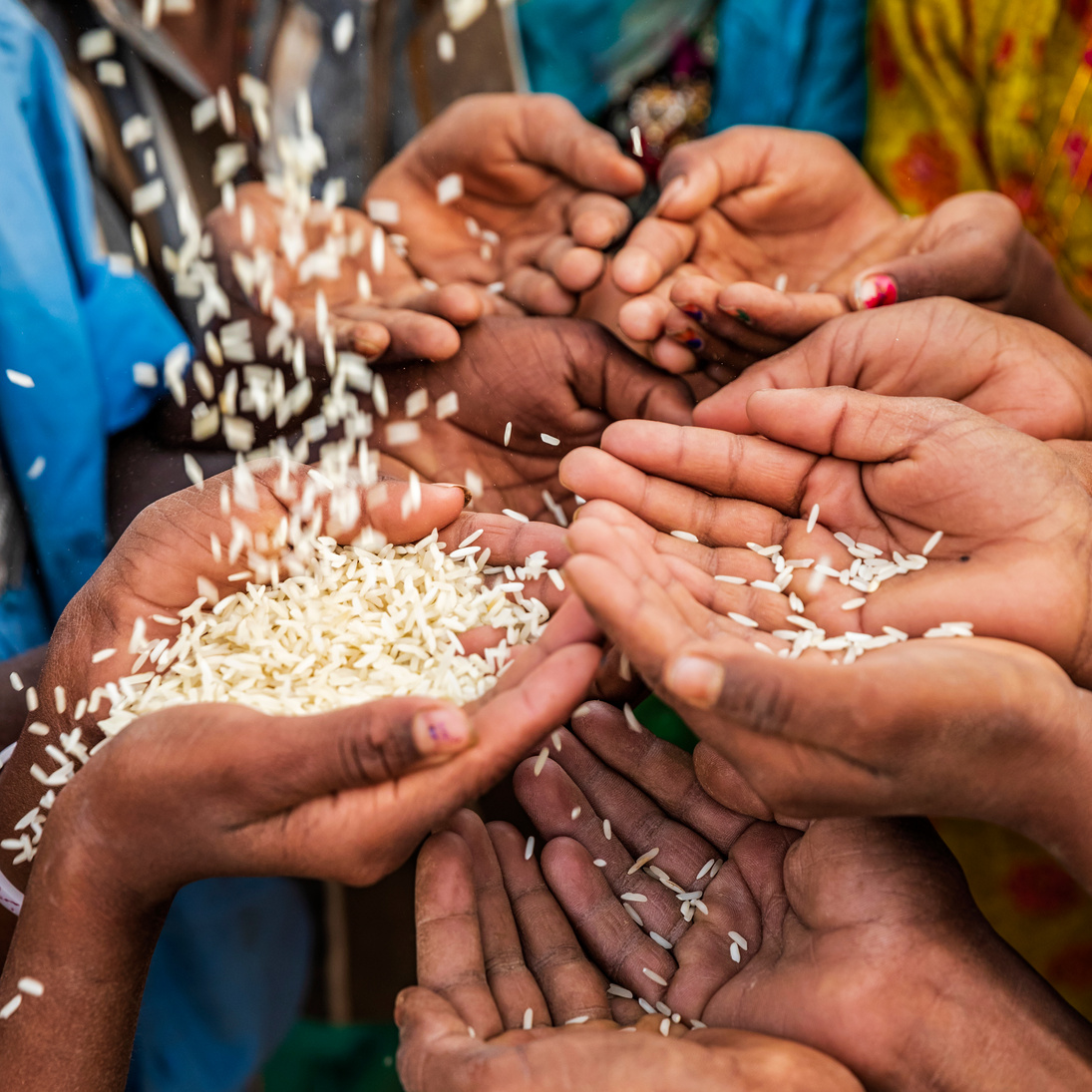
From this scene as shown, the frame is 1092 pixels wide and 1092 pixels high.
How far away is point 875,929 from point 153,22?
320cm

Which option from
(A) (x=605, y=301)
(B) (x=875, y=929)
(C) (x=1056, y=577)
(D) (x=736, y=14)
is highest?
(D) (x=736, y=14)

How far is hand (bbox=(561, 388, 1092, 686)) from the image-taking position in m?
1.39

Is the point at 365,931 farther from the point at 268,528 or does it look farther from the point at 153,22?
the point at 153,22

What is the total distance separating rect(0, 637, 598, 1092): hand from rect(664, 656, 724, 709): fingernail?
218mm

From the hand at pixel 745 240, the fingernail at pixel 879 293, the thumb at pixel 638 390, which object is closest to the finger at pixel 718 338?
the hand at pixel 745 240

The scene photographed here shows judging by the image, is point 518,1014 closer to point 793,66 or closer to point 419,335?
point 419,335

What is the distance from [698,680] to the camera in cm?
110

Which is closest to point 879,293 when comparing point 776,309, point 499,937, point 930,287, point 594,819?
point 930,287

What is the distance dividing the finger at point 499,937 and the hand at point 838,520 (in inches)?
23.4

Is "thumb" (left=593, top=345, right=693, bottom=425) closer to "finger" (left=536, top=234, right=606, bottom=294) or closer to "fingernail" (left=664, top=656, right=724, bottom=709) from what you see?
"finger" (left=536, top=234, right=606, bottom=294)

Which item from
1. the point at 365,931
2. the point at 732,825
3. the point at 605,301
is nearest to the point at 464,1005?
the point at 732,825

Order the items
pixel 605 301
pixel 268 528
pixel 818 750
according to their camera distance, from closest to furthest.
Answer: pixel 818 750, pixel 268 528, pixel 605 301

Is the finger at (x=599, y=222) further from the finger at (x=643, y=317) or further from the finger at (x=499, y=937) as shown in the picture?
the finger at (x=499, y=937)

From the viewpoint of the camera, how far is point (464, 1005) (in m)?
1.36
